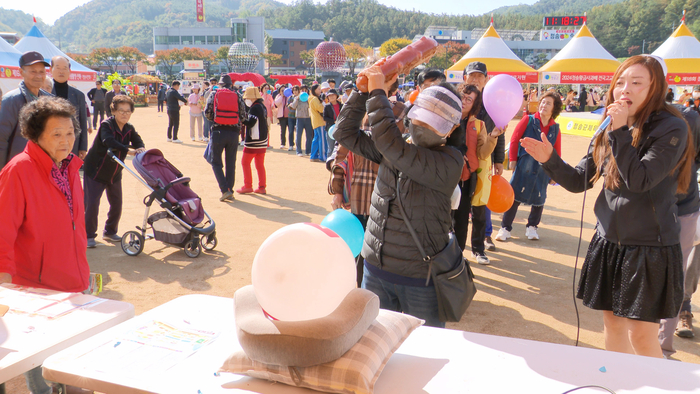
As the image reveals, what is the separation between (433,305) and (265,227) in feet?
14.7

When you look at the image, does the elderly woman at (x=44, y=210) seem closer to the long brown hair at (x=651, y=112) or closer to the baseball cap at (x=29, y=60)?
the baseball cap at (x=29, y=60)

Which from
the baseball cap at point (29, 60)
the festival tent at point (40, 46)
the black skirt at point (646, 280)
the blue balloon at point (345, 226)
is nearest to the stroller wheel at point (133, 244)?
the baseball cap at point (29, 60)

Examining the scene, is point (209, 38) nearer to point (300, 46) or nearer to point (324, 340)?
point (300, 46)

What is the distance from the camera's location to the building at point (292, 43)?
123750 millimetres

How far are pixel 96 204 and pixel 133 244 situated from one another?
66 centimetres

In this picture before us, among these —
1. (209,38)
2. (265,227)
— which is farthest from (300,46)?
(265,227)

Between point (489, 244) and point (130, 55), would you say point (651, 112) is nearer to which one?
point (489, 244)

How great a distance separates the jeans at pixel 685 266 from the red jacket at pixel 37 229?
349 centimetres

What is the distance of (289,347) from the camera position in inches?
53.7

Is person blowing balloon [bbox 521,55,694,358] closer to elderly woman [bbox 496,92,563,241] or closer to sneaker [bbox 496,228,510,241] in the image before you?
elderly woman [bbox 496,92,563,241]

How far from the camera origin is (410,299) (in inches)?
90.4

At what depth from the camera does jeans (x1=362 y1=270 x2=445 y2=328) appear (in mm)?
2270

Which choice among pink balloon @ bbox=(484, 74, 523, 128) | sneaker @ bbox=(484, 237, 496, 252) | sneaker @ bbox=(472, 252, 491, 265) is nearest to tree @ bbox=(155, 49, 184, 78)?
sneaker @ bbox=(484, 237, 496, 252)

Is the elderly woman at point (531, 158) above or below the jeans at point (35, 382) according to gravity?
above
